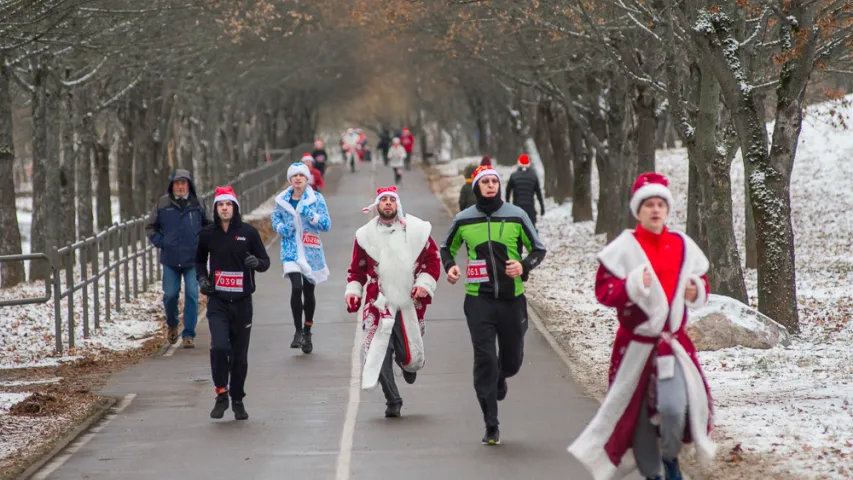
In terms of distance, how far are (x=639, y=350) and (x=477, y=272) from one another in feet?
8.23

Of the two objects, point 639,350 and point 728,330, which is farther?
point 728,330

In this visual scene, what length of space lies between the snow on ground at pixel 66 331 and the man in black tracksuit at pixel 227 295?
14.1 feet

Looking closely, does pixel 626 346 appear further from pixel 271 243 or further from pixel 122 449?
pixel 271 243

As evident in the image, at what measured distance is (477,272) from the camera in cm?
955

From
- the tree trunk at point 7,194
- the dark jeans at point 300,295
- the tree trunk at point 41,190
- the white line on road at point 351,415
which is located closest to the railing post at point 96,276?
the dark jeans at point 300,295

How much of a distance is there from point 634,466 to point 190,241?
342 inches

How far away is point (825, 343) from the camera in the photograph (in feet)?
46.0

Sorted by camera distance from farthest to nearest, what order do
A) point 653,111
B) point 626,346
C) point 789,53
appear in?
1. point 653,111
2. point 789,53
3. point 626,346

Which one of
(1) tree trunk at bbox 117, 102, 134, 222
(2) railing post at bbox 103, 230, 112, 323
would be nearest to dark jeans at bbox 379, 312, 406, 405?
(2) railing post at bbox 103, 230, 112, 323

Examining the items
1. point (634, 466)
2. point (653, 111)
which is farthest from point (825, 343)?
point (653, 111)

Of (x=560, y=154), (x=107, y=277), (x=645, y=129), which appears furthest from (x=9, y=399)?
Result: (x=560, y=154)

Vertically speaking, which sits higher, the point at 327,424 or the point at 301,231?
the point at 301,231

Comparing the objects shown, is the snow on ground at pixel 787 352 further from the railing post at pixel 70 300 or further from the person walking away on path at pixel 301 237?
the railing post at pixel 70 300

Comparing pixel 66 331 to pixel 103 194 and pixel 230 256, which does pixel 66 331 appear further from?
pixel 103 194
